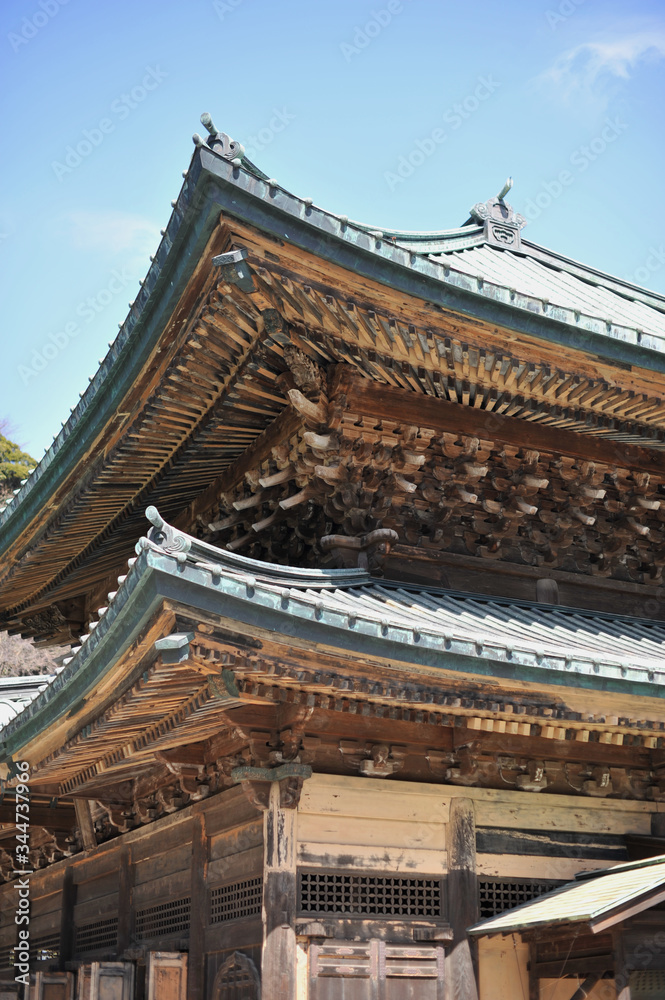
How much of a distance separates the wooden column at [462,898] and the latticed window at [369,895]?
0.14 m

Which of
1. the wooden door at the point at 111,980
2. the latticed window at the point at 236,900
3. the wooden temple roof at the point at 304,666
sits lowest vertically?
the wooden door at the point at 111,980

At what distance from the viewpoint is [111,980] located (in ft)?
A: 29.9

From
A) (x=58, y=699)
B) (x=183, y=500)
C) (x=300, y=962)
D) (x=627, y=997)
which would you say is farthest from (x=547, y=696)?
(x=183, y=500)

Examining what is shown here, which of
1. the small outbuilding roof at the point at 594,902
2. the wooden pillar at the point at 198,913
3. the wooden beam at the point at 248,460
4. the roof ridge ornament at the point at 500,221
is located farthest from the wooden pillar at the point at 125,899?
the roof ridge ornament at the point at 500,221

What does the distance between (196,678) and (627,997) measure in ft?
11.3

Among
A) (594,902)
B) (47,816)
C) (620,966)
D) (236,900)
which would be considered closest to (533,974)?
(620,966)

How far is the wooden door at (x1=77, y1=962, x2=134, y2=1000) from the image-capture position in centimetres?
905

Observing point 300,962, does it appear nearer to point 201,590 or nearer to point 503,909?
point 503,909

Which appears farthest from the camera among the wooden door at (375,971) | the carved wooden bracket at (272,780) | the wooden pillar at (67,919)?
the wooden pillar at (67,919)

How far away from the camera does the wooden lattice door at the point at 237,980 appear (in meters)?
7.15

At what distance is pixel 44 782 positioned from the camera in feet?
31.3

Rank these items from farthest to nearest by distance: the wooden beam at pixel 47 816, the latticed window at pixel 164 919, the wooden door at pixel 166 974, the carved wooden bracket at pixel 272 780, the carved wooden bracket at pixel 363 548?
the wooden beam at pixel 47 816
the latticed window at pixel 164 919
the carved wooden bracket at pixel 363 548
the wooden door at pixel 166 974
the carved wooden bracket at pixel 272 780

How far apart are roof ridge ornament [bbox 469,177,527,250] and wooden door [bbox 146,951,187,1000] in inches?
368

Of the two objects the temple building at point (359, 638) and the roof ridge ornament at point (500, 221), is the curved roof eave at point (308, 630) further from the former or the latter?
the roof ridge ornament at point (500, 221)
